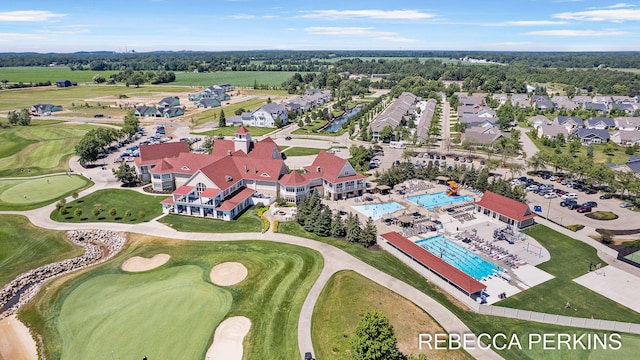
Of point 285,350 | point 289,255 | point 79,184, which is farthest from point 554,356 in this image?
point 79,184

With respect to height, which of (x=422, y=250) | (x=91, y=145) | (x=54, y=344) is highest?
(x=91, y=145)

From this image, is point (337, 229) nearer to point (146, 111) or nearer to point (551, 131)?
point (551, 131)

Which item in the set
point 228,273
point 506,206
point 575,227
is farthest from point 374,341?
point 575,227

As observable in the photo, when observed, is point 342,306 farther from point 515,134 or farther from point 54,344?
point 515,134

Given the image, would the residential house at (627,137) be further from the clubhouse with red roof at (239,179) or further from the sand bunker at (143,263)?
the sand bunker at (143,263)

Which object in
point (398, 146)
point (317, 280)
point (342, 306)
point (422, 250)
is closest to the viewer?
point (342, 306)

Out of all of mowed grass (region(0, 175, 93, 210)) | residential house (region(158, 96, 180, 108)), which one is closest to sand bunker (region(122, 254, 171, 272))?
mowed grass (region(0, 175, 93, 210))

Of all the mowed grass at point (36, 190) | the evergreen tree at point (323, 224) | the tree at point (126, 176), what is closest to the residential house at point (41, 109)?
the mowed grass at point (36, 190)
